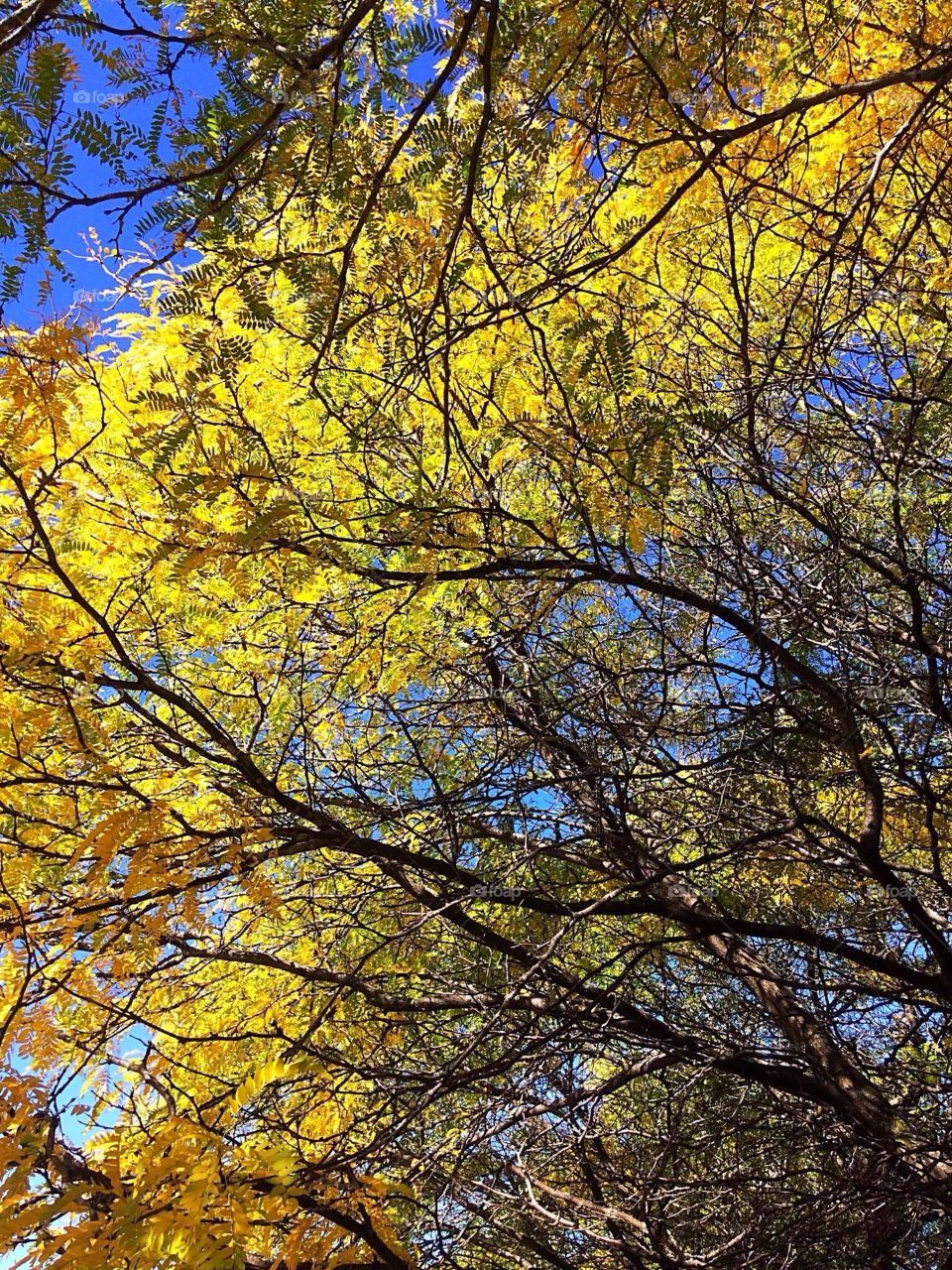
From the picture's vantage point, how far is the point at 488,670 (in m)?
4.12

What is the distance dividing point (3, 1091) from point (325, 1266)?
3.52 feet

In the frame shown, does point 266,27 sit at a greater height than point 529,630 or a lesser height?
greater

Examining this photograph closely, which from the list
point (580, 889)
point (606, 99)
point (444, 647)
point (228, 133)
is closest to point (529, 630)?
point (444, 647)

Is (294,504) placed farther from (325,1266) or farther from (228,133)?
(325,1266)

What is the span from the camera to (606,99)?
2711mm

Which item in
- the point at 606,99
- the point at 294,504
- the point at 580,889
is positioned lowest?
the point at 580,889

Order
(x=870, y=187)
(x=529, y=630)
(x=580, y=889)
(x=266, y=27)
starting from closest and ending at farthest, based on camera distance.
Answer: (x=266, y=27) < (x=870, y=187) < (x=529, y=630) < (x=580, y=889)

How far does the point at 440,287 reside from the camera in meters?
2.28

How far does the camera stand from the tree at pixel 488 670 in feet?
7.97

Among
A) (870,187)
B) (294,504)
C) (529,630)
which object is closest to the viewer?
(870,187)

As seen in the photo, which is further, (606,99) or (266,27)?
(606,99)

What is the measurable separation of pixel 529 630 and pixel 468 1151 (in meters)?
1.96

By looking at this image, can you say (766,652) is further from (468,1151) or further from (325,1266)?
(325,1266)

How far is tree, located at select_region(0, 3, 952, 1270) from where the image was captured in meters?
2.43
